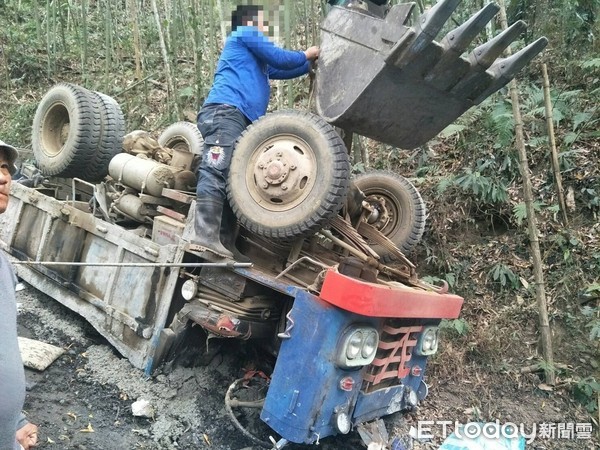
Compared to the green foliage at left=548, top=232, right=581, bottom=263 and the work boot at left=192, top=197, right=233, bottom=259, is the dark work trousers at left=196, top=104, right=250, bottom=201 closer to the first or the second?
the work boot at left=192, top=197, right=233, bottom=259

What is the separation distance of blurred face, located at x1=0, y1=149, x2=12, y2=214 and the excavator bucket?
186 centimetres

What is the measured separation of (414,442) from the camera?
137 inches

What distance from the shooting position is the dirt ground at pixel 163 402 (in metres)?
2.99

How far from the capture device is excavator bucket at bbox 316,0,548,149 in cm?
279

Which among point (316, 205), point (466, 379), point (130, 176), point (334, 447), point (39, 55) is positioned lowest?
point (334, 447)

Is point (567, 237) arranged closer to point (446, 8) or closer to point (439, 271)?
point (439, 271)

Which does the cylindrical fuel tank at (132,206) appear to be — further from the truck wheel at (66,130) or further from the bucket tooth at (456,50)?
the bucket tooth at (456,50)

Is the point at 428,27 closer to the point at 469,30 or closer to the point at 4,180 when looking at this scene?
the point at 469,30

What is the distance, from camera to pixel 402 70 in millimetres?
2895

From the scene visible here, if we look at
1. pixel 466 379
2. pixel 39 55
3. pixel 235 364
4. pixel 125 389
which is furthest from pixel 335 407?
pixel 39 55

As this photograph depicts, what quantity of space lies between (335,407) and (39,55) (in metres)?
11.0

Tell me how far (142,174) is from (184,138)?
1.16 metres

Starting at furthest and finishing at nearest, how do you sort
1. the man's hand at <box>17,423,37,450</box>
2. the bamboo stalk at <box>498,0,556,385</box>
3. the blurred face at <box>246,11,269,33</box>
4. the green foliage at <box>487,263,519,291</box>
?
the green foliage at <box>487,263,519,291</box> → the bamboo stalk at <box>498,0,556,385</box> → the blurred face at <box>246,11,269,33</box> → the man's hand at <box>17,423,37,450</box>

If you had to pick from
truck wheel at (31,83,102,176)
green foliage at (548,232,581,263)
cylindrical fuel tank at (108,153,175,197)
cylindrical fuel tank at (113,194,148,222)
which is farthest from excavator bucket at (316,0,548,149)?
green foliage at (548,232,581,263)
